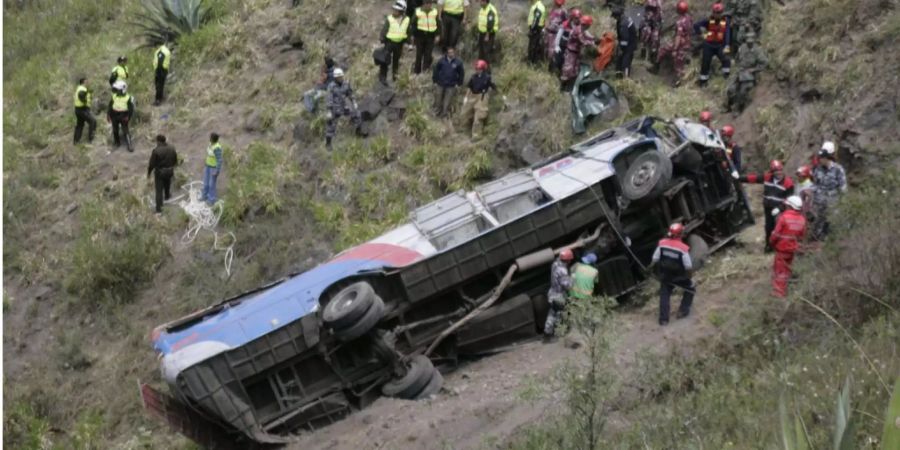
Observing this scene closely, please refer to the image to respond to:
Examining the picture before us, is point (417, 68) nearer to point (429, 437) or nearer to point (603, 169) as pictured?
point (603, 169)

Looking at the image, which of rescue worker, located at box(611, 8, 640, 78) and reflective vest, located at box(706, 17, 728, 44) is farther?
rescue worker, located at box(611, 8, 640, 78)

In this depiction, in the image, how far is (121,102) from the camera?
19.7 metres

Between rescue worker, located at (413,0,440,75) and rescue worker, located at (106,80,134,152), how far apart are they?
16.7 ft

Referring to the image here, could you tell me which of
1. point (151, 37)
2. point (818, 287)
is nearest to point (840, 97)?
point (818, 287)

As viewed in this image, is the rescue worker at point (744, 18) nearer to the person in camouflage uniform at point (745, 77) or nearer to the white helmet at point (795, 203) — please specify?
the person in camouflage uniform at point (745, 77)

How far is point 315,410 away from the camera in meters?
12.3

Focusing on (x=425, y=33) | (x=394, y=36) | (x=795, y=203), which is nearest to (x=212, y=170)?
(x=394, y=36)

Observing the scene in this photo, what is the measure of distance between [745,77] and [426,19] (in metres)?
5.24

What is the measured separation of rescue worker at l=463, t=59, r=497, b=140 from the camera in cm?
1756

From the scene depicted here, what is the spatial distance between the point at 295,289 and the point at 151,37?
41.5ft

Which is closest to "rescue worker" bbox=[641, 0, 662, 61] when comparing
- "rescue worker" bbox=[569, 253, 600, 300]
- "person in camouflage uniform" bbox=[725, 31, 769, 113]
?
"person in camouflage uniform" bbox=[725, 31, 769, 113]

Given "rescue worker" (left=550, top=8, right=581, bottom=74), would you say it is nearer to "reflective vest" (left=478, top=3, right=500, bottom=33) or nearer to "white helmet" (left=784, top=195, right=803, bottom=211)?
"reflective vest" (left=478, top=3, right=500, bottom=33)

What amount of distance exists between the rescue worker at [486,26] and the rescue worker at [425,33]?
76cm

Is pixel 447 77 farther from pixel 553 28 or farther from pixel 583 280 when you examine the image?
pixel 583 280
